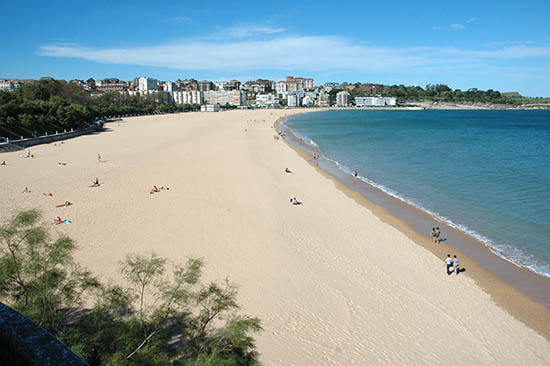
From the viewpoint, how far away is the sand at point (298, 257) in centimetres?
931

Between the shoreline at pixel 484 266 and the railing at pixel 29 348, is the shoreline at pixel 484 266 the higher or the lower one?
the lower one

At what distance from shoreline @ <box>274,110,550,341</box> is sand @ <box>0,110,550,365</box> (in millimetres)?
410

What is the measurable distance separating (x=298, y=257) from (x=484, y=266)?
7.03 metres

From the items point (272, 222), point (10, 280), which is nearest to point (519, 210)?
point (272, 222)

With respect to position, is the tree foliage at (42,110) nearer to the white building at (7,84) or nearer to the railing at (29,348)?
the railing at (29,348)

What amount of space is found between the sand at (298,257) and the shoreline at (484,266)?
1.34ft

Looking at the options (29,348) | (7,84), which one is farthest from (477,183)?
(7,84)

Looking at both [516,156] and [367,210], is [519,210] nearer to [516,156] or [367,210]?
[367,210]

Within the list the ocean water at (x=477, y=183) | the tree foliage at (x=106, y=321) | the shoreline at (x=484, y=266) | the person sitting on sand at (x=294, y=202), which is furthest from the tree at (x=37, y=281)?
the ocean water at (x=477, y=183)

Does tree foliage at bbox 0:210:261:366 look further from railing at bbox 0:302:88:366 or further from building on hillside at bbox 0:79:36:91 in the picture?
building on hillside at bbox 0:79:36:91

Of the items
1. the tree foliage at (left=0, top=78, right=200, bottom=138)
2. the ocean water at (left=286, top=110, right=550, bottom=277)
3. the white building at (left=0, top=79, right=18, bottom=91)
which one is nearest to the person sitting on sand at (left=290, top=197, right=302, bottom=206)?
the ocean water at (left=286, top=110, right=550, bottom=277)

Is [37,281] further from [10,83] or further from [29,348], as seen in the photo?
[10,83]

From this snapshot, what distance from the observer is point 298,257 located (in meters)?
13.8

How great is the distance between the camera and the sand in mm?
9312
